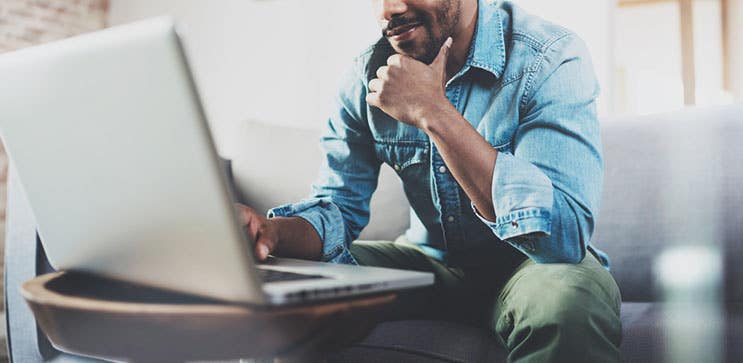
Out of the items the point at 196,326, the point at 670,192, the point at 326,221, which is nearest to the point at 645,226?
the point at 670,192

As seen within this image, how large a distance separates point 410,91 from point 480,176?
0.15 meters

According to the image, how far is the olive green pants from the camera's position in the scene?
802 mm

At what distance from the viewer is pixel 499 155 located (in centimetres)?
91

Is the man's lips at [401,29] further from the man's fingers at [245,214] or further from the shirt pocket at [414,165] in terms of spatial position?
the man's fingers at [245,214]

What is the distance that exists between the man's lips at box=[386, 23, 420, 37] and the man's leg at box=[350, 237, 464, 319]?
413 millimetres

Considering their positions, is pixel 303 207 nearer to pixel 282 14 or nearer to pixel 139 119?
pixel 139 119

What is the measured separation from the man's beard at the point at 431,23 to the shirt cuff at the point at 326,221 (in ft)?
1.01

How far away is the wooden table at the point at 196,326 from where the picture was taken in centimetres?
56

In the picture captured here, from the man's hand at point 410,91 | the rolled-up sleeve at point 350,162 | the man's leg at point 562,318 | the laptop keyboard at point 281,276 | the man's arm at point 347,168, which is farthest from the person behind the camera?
the rolled-up sleeve at point 350,162

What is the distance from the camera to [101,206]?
0.65 metres

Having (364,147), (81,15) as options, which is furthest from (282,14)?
(364,147)

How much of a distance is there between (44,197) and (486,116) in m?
0.71

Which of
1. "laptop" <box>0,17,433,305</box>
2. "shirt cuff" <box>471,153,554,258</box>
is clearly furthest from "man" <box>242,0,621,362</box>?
"laptop" <box>0,17,433,305</box>

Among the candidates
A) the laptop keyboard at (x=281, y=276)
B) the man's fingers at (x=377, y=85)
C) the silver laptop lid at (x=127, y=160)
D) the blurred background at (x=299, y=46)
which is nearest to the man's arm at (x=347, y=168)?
the man's fingers at (x=377, y=85)
